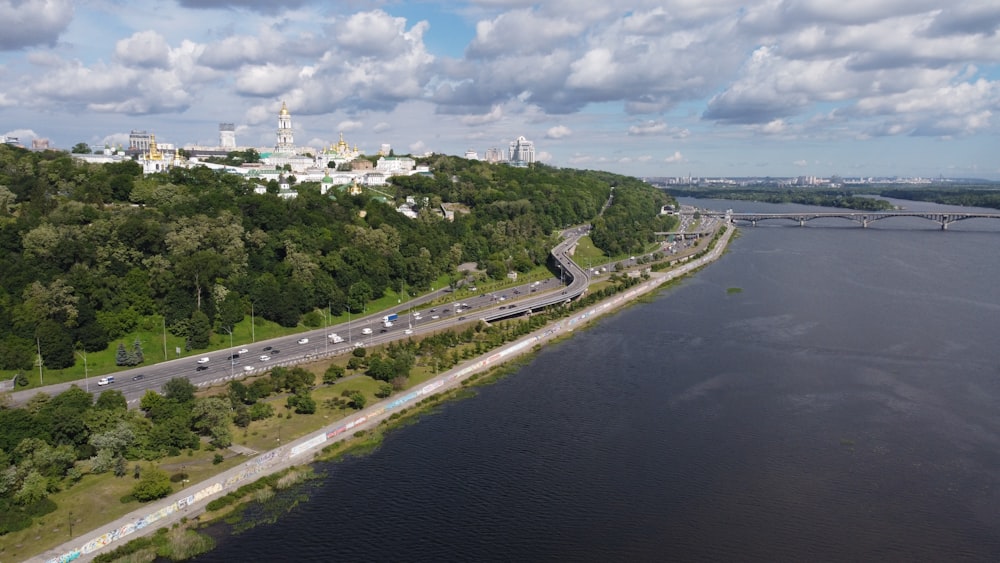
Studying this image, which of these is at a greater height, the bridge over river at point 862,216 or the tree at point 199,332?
the bridge over river at point 862,216

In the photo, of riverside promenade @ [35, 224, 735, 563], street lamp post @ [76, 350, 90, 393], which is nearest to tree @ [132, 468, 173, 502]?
riverside promenade @ [35, 224, 735, 563]

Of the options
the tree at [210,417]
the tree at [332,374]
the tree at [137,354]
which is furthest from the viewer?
the tree at [137,354]

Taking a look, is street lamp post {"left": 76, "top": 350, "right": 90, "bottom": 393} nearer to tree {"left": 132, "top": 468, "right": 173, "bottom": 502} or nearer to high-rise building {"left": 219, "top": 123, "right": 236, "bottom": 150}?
tree {"left": 132, "top": 468, "right": 173, "bottom": 502}

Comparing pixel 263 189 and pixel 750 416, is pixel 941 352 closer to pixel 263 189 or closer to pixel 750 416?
pixel 750 416

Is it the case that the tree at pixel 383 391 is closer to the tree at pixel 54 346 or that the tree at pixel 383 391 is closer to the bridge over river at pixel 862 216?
the tree at pixel 54 346

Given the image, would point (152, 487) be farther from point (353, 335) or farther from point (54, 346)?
point (353, 335)

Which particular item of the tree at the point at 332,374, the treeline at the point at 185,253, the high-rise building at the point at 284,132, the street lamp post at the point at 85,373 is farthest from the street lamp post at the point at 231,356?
the high-rise building at the point at 284,132
